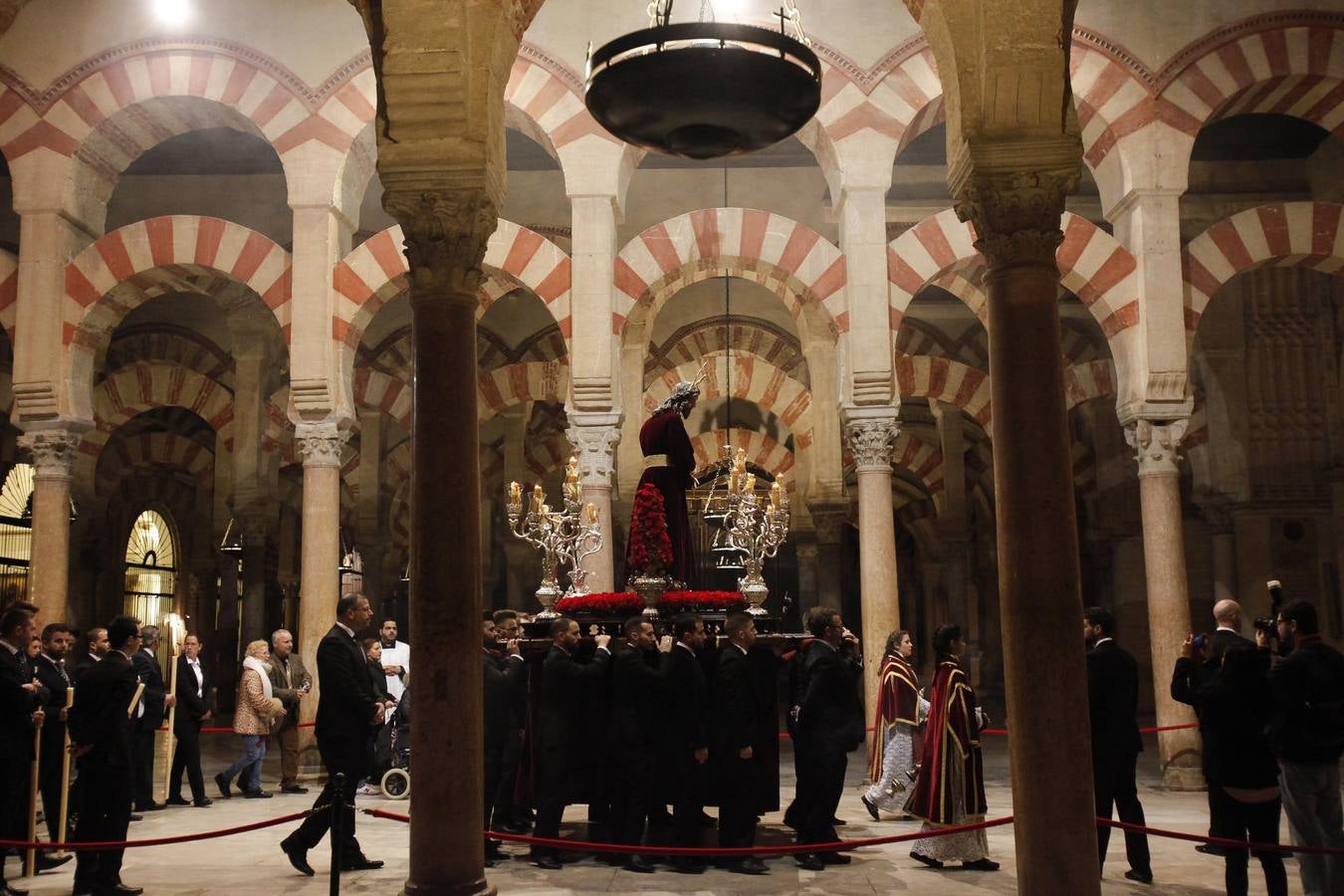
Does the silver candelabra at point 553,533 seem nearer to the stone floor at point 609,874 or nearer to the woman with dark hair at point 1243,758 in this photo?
the stone floor at point 609,874

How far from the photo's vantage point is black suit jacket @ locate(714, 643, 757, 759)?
5.75 metres

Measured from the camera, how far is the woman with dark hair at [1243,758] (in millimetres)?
4695

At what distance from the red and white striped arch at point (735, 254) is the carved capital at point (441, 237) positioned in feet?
14.9

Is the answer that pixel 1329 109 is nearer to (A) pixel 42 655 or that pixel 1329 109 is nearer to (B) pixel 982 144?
(B) pixel 982 144

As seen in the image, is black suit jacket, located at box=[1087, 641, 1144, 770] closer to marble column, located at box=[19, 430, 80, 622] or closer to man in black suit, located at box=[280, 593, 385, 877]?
man in black suit, located at box=[280, 593, 385, 877]

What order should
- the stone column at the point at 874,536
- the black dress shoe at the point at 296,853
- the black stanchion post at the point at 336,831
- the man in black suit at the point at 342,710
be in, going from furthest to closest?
1. the stone column at the point at 874,536
2. the black dress shoe at the point at 296,853
3. the man in black suit at the point at 342,710
4. the black stanchion post at the point at 336,831

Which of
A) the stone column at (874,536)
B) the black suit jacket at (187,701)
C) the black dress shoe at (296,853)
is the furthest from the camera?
the stone column at (874,536)

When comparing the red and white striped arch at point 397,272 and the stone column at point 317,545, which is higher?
the red and white striped arch at point 397,272

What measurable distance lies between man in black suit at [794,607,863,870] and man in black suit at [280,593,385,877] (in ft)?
6.41

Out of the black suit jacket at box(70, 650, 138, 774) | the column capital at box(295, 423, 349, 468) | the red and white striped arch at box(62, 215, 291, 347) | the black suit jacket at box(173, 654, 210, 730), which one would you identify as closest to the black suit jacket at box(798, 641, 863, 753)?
the black suit jacket at box(70, 650, 138, 774)

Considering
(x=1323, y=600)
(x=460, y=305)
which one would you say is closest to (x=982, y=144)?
(x=460, y=305)

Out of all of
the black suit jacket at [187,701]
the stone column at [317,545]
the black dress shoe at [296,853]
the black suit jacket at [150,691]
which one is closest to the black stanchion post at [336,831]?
the black dress shoe at [296,853]

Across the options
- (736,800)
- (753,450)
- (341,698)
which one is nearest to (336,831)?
(341,698)

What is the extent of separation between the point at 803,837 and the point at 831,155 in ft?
17.9
